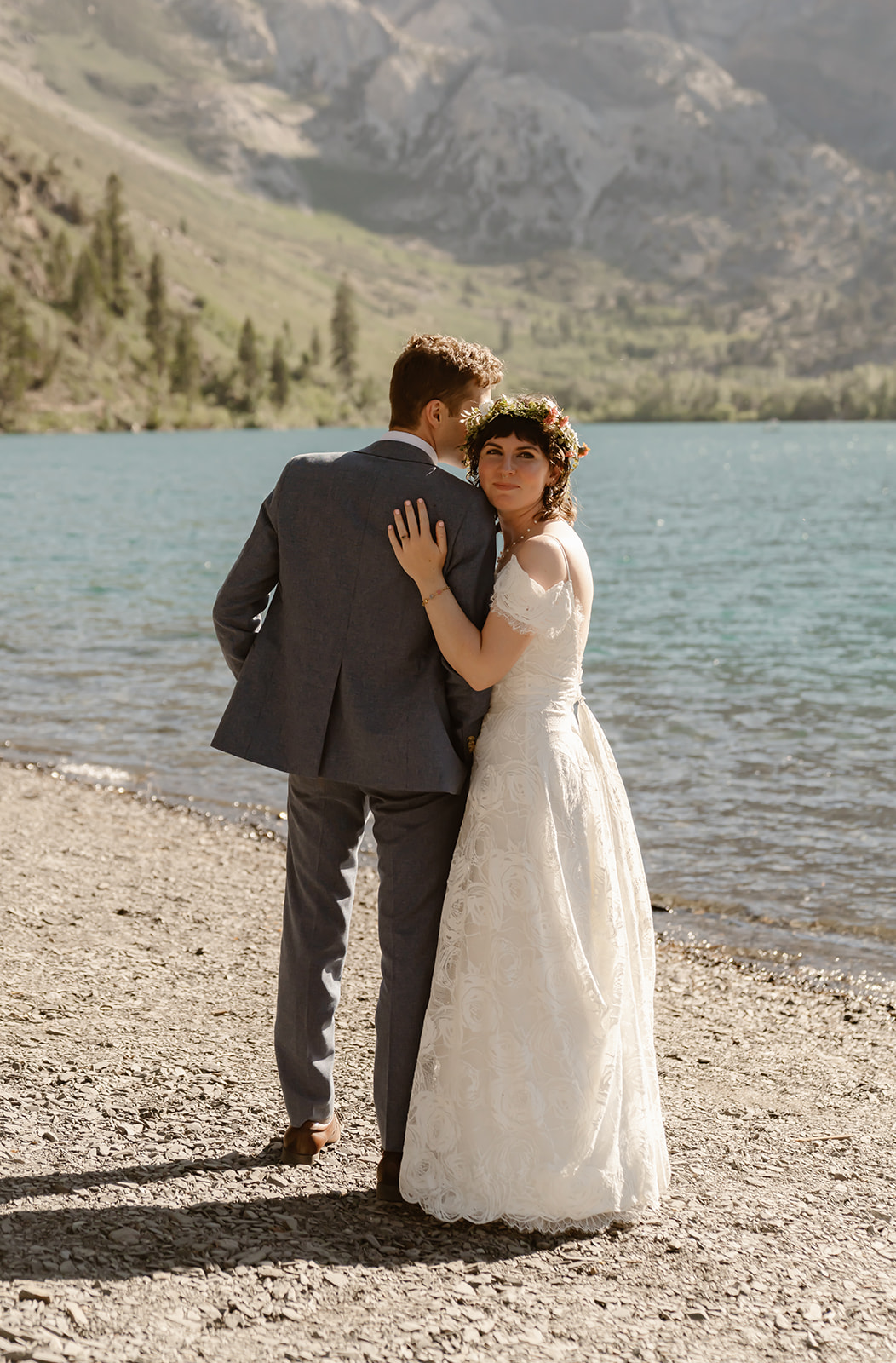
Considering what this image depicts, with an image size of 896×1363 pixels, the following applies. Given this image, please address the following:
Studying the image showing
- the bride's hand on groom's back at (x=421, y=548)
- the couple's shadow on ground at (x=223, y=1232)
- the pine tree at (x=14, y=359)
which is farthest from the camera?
the pine tree at (x=14, y=359)

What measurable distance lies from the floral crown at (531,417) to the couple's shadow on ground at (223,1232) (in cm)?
274

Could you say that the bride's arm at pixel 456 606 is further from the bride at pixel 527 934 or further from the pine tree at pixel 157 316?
the pine tree at pixel 157 316

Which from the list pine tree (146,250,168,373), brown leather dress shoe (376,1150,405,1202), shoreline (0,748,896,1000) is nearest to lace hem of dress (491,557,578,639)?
brown leather dress shoe (376,1150,405,1202)

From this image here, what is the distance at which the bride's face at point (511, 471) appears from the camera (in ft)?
14.4

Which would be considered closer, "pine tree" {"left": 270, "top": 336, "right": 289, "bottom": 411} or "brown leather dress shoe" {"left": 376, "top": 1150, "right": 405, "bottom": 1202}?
"brown leather dress shoe" {"left": 376, "top": 1150, "right": 405, "bottom": 1202}

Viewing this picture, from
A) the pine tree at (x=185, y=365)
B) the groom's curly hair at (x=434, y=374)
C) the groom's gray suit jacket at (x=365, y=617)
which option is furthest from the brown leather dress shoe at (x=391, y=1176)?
the pine tree at (x=185, y=365)

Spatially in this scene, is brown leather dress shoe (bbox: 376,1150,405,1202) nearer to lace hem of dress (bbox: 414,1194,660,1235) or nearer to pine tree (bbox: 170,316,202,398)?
lace hem of dress (bbox: 414,1194,660,1235)

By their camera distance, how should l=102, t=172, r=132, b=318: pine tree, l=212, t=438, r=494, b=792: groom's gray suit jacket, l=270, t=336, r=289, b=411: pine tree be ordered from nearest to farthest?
l=212, t=438, r=494, b=792: groom's gray suit jacket < l=102, t=172, r=132, b=318: pine tree < l=270, t=336, r=289, b=411: pine tree

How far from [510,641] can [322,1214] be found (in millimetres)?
2143

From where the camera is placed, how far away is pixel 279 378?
178375mm

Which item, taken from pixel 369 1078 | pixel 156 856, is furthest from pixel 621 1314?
pixel 156 856

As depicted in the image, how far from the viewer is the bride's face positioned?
438cm

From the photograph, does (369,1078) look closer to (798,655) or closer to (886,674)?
(886,674)

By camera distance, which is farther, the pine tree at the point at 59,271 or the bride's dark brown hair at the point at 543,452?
the pine tree at the point at 59,271
